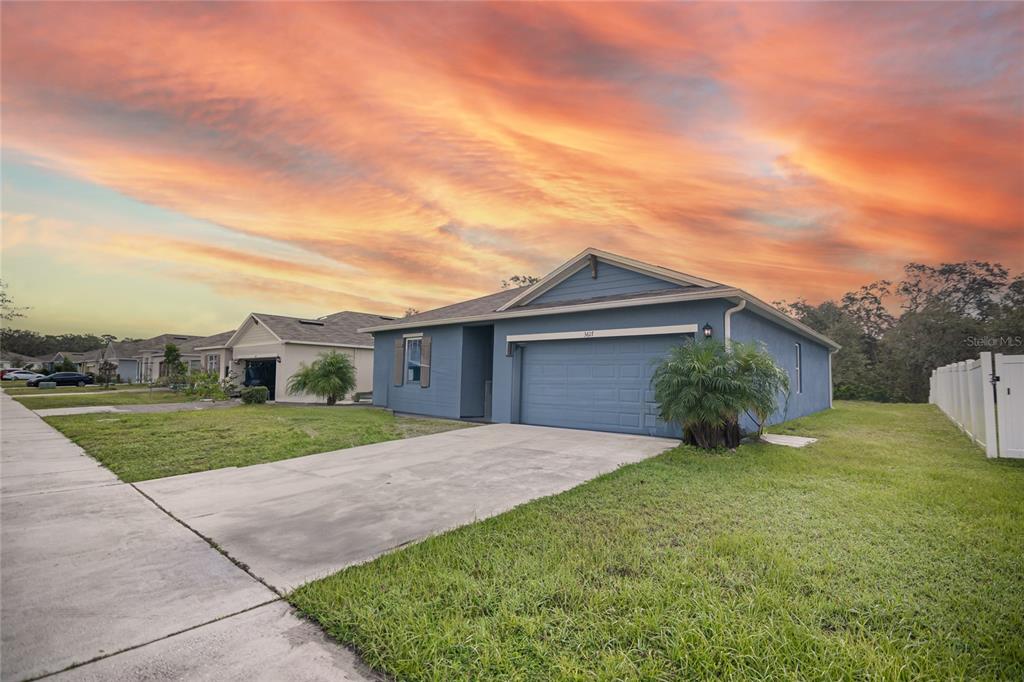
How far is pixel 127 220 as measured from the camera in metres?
10.3

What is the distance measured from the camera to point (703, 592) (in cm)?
264

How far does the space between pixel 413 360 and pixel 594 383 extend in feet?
21.7

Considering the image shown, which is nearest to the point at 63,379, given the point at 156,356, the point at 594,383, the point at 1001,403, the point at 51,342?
the point at 156,356

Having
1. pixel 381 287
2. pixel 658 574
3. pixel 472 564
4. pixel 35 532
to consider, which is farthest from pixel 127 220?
pixel 658 574

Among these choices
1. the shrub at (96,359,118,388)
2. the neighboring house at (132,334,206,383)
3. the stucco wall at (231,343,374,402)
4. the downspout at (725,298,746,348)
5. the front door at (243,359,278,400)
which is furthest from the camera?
the neighboring house at (132,334,206,383)

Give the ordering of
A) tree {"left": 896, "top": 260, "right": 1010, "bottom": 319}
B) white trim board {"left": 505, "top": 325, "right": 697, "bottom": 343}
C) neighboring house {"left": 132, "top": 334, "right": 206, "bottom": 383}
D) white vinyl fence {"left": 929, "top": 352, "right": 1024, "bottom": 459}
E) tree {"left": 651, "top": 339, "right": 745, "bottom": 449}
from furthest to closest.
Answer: neighboring house {"left": 132, "top": 334, "right": 206, "bottom": 383} < tree {"left": 896, "top": 260, "right": 1010, "bottom": 319} < white trim board {"left": 505, "top": 325, "right": 697, "bottom": 343} < tree {"left": 651, "top": 339, "right": 745, "bottom": 449} < white vinyl fence {"left": 929, "top": 352, "right": 1024, "bottom": 459}

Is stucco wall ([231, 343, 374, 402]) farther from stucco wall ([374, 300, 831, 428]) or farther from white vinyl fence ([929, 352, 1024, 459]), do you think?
white vinyl fence ([929, 352, 1024, 459])

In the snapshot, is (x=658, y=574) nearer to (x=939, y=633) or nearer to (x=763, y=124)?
(x=939, y=633)

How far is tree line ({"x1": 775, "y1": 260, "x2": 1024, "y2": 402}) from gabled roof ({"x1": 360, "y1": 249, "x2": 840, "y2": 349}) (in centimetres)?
1607

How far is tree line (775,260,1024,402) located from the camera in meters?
24.5

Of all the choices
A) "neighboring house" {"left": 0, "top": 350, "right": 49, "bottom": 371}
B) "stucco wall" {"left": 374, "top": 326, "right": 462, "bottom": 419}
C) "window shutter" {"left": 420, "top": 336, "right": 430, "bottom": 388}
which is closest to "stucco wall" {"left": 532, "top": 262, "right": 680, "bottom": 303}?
"stucco wall" {"left": 374, "top": 326, "right": 462, "bottom": 419}

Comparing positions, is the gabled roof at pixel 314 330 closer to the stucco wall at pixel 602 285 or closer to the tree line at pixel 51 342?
the stucco wall at pixel 602 285

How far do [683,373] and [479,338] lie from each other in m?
6.78

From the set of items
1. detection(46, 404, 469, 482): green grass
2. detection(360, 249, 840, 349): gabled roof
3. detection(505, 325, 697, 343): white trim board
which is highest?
detection(360, 249, 840, 349): gabled roof
